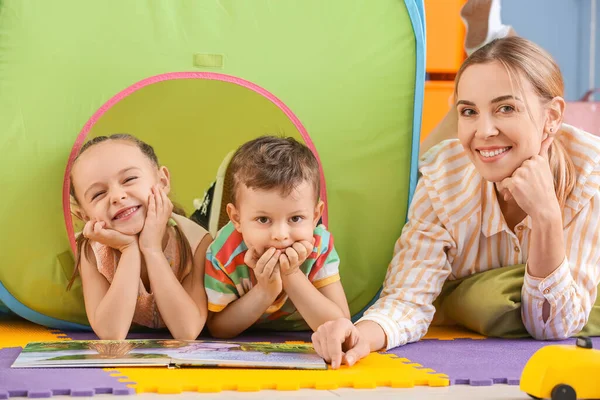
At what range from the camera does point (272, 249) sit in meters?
1.37

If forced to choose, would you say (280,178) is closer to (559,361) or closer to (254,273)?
(254,273)

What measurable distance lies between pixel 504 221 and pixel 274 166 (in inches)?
17.8

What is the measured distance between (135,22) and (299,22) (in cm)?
31

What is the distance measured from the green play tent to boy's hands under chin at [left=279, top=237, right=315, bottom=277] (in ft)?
0.79

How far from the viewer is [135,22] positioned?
5.17ft

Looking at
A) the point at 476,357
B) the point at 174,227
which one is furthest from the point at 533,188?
the point at 174,227

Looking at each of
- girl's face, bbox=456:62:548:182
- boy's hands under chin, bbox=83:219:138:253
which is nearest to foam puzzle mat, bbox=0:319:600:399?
boy's hands under chin, bbox=83:219:138:253

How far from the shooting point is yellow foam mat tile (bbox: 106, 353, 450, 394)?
3.54ft

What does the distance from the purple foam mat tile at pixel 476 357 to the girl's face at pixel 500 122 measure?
0.95ft

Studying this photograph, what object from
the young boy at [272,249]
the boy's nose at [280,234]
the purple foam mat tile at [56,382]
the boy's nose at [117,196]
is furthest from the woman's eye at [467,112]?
→ the purple foam mat tile at [56,382]

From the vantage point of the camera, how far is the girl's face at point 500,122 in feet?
4.71

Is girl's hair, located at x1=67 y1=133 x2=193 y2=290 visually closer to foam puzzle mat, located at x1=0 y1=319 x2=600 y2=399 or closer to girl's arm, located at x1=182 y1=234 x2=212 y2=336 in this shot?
girl's arm, located at x1=182 y1=234 x2=212 y2=336

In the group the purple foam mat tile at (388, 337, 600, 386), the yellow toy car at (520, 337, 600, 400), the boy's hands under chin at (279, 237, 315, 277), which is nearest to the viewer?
the yellow toy car at (520, 337, 600, 400)

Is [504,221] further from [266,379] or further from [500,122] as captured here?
[266,379]
